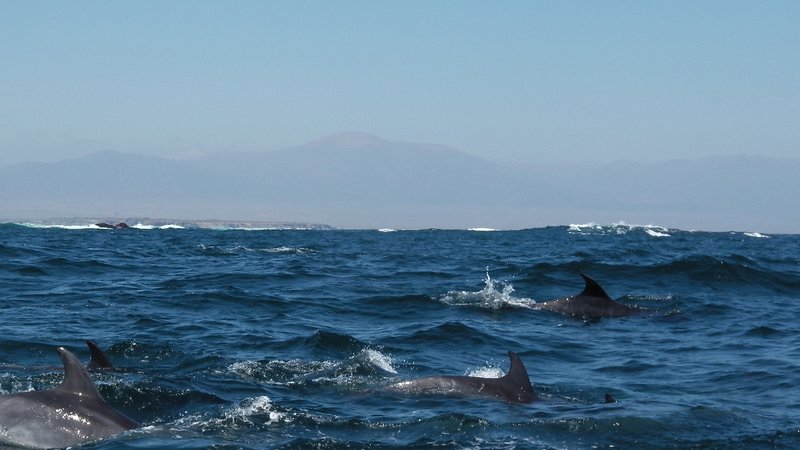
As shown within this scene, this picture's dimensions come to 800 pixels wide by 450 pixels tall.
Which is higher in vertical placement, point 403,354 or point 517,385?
point 517,385

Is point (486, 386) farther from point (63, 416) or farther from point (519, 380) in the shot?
point (63, 416)

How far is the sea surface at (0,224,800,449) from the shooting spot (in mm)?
10844

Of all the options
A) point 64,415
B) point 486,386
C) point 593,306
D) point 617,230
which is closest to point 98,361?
point 64,415

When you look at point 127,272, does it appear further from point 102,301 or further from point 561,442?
point 561,442

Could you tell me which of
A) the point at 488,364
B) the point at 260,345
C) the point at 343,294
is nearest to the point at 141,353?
the point at 260,345

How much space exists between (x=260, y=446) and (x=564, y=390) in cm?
499

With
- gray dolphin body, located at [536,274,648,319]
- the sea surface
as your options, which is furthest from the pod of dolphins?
gray dolphin body, located at [536,274,648,319]

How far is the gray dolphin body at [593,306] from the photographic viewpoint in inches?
828

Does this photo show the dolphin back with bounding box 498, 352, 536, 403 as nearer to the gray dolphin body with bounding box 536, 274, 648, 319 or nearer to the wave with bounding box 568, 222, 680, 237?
the gray dolphin body with bounding box 536, 274, 648, 319

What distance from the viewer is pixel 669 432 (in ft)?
35.8

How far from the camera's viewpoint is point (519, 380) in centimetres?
1257

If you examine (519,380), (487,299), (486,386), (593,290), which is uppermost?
(593,290)

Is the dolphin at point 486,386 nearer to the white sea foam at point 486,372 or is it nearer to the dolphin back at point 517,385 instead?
the dolphin back at point 517,385

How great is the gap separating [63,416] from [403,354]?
7.07 meters
